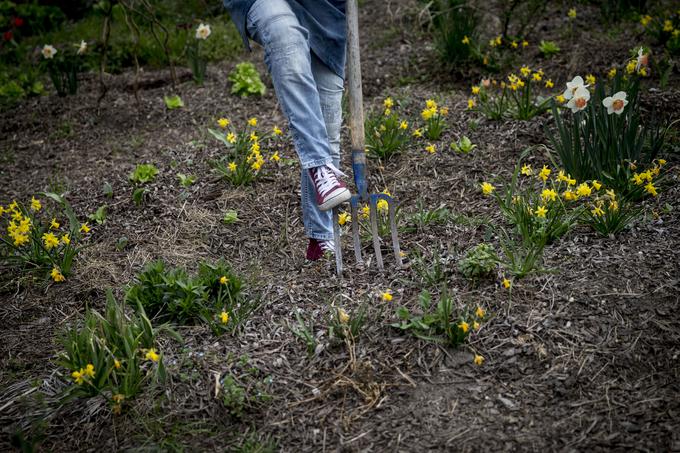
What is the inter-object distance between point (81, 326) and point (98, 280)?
1.02 ft

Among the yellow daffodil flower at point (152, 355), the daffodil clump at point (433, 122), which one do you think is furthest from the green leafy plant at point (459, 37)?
the yellow daffodil flower at point (152, 355)

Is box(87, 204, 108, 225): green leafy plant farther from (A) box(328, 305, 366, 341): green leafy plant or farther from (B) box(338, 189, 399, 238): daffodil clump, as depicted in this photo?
(A) box(328, 305, 366, 341): green leafy plant

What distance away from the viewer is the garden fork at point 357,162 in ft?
8.58

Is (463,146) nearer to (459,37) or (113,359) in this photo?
(459,37)

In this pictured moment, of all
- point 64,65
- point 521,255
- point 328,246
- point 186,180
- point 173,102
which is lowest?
point 521,255

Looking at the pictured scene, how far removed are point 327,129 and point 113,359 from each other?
131 centimetres

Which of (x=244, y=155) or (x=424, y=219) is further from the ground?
(x=244, y=155)

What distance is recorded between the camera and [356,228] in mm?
2639

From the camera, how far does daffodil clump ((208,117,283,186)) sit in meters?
3.51

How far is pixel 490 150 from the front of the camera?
3.57m

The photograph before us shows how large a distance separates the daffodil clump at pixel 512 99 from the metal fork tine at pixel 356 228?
1.55 m

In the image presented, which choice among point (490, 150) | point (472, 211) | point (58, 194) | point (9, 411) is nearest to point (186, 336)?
point (9, 411)

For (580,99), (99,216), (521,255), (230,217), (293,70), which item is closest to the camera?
(293,70)

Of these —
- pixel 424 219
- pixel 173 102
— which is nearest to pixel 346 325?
pixel 424 219
